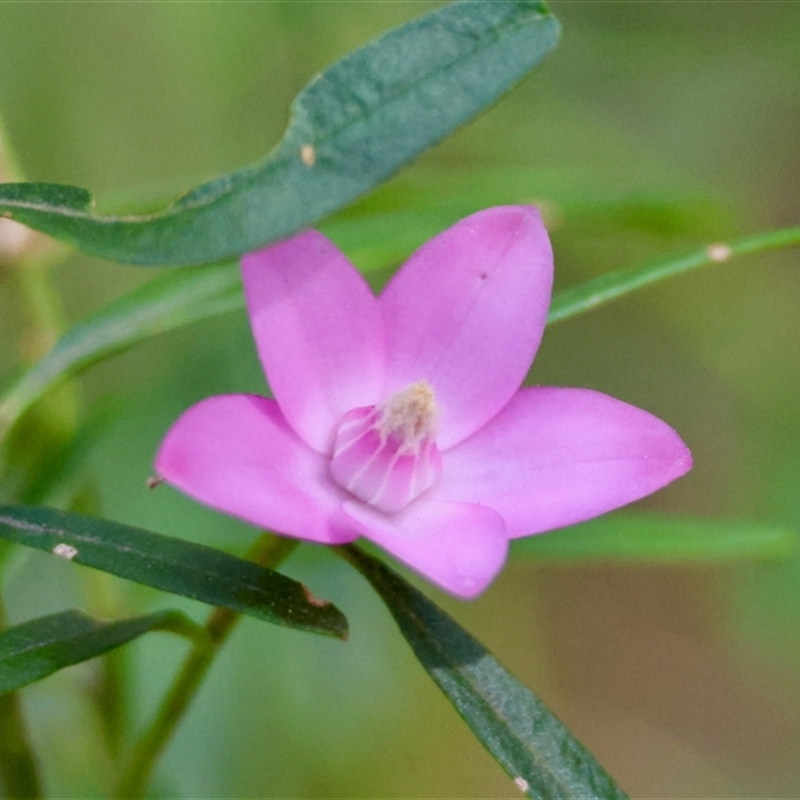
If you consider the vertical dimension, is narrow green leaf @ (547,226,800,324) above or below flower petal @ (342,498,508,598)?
above

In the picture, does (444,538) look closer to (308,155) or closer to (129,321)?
(308,155)

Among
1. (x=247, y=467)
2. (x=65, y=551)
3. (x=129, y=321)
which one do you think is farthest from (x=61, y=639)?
(x=129, y=321)

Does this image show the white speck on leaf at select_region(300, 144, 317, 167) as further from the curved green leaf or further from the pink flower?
the curved green leaf

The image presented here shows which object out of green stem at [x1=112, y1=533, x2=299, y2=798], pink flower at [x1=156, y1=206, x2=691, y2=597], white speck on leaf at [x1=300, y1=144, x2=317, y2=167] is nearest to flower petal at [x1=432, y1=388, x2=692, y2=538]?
pink flower at [x1=156, y1=206, x2=691, y2=597]

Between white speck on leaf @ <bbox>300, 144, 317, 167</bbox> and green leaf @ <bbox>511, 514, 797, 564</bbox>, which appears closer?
white speck on leaf @ <bbox>300, 144, 317, 167</bbox>

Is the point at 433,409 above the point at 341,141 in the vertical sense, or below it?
below

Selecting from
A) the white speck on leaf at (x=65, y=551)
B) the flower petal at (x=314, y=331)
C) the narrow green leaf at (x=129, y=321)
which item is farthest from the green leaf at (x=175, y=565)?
the narrow green leaf at (x=129, y=321)

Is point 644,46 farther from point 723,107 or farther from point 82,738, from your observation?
point 82,738
